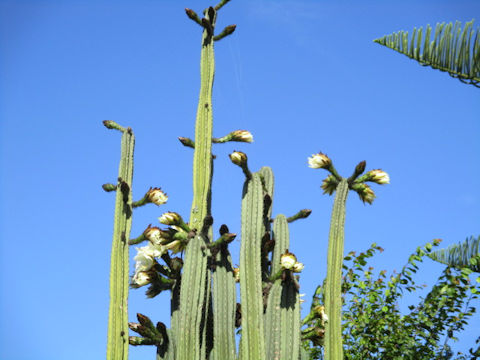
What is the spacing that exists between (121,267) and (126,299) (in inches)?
7.7

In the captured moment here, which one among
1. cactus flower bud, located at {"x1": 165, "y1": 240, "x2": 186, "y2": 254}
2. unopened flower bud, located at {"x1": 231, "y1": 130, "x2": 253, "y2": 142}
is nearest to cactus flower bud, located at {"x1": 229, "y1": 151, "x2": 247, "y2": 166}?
unopened flower bud, located at {"x1": 231, "y1": 130, "x2": 253, "y2": 142}

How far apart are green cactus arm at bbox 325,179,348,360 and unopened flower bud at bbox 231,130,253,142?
2.25 ft

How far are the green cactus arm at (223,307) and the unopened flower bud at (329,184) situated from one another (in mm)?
813

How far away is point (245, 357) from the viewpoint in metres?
3.46

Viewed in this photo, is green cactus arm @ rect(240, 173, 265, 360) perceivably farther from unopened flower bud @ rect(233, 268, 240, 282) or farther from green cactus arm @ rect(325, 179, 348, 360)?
green cactus arm @ rect(325, 179, 348, 360)

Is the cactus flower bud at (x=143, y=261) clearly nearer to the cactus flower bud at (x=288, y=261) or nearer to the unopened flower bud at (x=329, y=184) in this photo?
the cactus flower bud at (x=288, y=261)

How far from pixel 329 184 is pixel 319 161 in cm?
21

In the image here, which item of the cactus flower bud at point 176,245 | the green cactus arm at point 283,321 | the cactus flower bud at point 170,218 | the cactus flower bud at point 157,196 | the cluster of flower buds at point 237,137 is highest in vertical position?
the cluster of flower buds at point 237,137

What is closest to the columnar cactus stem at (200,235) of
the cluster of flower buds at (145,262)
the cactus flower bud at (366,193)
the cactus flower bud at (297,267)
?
the cluster of flower buds at (145,262)

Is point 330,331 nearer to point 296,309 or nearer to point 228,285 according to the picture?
point 296,309

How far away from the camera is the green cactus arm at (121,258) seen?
11.7 feet

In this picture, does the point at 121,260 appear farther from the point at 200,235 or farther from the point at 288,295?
the point at 288,295

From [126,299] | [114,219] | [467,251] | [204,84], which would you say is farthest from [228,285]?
[467,251]

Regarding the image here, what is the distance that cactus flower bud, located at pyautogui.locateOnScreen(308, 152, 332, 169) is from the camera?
3.94 meters
